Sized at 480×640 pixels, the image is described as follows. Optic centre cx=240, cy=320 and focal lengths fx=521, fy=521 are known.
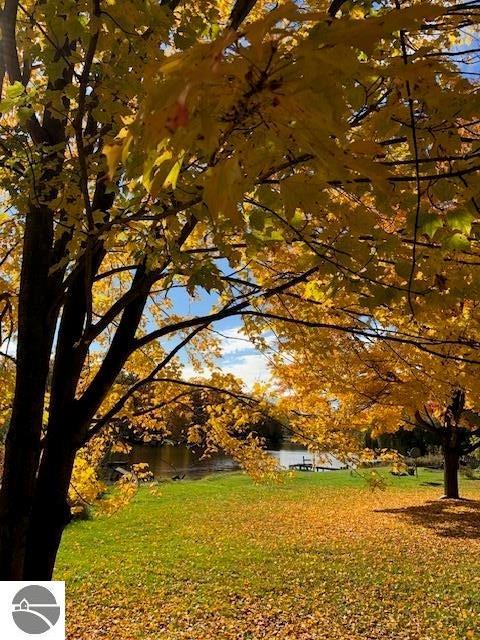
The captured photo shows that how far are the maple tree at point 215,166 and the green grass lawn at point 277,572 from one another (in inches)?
119

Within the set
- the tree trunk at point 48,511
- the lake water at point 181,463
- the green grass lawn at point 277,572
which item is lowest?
the lake water at point 181,463

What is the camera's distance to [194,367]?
671 cm

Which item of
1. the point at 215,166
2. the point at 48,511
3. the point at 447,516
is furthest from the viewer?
the point at 447,516

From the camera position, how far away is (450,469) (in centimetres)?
1580

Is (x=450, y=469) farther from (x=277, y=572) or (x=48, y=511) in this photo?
(x=48, y=511)

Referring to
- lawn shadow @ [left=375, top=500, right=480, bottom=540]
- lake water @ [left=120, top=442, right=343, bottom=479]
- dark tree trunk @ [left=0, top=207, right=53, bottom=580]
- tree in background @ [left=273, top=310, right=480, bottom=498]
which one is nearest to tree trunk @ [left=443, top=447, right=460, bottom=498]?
lawn shadow @ [left=375, top=500, right=480, bottom=540]

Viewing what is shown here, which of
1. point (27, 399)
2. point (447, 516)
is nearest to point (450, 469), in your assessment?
point (447, 516)

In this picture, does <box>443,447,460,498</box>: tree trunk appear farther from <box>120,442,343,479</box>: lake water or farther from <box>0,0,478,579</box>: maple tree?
<box>0,0,478,579</box>: maple tree

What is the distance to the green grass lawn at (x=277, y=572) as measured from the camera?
21.6 ft

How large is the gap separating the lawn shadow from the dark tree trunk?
1027 centimetres

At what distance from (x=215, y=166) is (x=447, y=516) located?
14.2 meters

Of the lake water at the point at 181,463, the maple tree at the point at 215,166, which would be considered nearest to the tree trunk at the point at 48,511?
the maple tree at the point at 215,166

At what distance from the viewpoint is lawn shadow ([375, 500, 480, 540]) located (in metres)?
11.3

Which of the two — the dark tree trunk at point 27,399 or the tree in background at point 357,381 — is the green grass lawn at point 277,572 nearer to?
the tree in background at point 357,381
